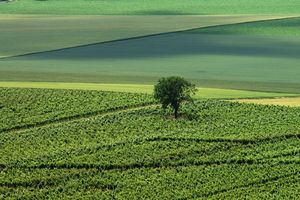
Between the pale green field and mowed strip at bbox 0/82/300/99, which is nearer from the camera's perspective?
the pale green field

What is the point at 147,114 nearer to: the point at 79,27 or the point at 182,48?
the point at 182,48

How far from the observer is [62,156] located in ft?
172

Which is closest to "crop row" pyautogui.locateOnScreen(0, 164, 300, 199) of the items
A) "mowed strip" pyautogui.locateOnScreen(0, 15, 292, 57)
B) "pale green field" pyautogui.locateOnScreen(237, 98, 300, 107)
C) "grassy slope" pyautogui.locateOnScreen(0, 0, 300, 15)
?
"pale green field" pyautogui.locateOnScreen(237, 98, 300, 107)

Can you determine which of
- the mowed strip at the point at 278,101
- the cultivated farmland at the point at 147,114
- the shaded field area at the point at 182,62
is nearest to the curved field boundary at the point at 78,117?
the cultivated farmland at the point at 147,114

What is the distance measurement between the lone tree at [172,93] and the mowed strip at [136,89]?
18.6ft

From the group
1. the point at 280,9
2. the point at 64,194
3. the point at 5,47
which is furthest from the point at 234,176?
the point at 280,9

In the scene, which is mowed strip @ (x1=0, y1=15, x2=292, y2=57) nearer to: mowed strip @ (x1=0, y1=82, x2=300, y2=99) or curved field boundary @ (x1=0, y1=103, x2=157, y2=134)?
mowed strip @ (x1=0, y1=82, x2=300, y2=99)

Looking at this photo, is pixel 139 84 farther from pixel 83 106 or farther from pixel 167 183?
pixel 167 183

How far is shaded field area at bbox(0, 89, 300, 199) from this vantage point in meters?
46.4

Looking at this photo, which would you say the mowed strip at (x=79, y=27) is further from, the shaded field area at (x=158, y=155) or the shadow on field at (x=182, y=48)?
the shaded field area at (x=158, y=155)

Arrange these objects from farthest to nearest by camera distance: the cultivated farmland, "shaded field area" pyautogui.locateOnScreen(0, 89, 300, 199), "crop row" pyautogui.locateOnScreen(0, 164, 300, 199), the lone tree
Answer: the lone tree, the cultivated farmland, "shaded field area" pyautogui.locateOnScreen(0, 89, 300, 199), "crop row" pyautogui.locateOnScreen(0, 164, 300, 199)

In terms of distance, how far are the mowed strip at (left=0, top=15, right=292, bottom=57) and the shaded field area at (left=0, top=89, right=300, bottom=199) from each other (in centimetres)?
4193

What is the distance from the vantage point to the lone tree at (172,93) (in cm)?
6397

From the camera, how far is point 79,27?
12838 cm
